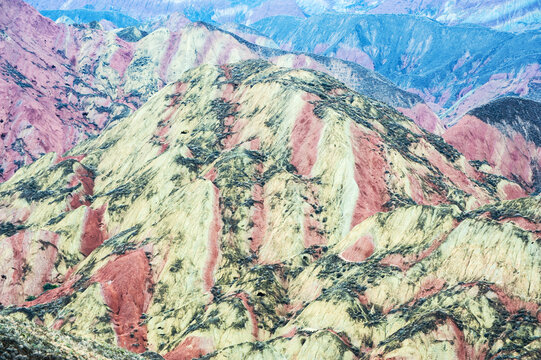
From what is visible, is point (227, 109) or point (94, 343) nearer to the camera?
point (94, 343)

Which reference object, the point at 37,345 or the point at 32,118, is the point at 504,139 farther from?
the point at 37,345

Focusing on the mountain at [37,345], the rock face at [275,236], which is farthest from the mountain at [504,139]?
the mountain at [37,345]

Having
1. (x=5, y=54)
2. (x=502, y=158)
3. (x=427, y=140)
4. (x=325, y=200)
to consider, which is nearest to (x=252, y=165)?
(x=325, y=200)

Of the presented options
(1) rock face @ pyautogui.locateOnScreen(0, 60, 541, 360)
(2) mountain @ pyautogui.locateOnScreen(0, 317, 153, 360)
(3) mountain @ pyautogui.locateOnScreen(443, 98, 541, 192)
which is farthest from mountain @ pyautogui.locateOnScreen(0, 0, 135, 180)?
(2) mountain @ pyautogui.locateOnScreen(0, 317, 153, 360)

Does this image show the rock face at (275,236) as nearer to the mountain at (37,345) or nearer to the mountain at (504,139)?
the mountain at (37,345)

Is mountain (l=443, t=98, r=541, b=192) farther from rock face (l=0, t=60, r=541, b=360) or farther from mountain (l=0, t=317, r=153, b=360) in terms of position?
mountain (l=0, t=317, r=153, b=360)

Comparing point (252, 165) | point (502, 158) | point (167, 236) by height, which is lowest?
point (502, 158)

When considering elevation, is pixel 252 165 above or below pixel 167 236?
above

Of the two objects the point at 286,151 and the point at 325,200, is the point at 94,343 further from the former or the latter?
the point at 286,151
